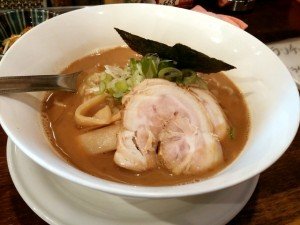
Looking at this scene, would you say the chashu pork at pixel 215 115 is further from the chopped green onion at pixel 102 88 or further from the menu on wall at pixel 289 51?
the menu on wall at pixel 289 51

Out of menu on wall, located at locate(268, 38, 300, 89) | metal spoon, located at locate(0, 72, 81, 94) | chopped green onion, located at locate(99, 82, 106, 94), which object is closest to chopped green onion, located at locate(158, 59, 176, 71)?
chopped green onion, located at locate(99, 82, 106, 94)

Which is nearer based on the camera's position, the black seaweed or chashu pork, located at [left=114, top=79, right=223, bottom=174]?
chashu pork, located at [left=114, top=79, right=223, bottom=174]

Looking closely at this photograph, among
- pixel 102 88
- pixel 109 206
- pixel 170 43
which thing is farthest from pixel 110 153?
pixel 170 43

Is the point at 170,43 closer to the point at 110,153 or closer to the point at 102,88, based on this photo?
the point at 102,88

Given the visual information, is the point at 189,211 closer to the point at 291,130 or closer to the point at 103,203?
the point at 103,203

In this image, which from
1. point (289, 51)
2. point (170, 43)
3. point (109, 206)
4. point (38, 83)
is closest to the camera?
point (109, 206)

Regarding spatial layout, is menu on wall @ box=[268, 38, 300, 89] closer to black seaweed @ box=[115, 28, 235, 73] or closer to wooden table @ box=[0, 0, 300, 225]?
wooden table @ box=[0, 0, 300, 225]

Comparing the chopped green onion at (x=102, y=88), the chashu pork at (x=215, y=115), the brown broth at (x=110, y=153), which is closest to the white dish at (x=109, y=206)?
the brown broth at (x=110, y=153)
